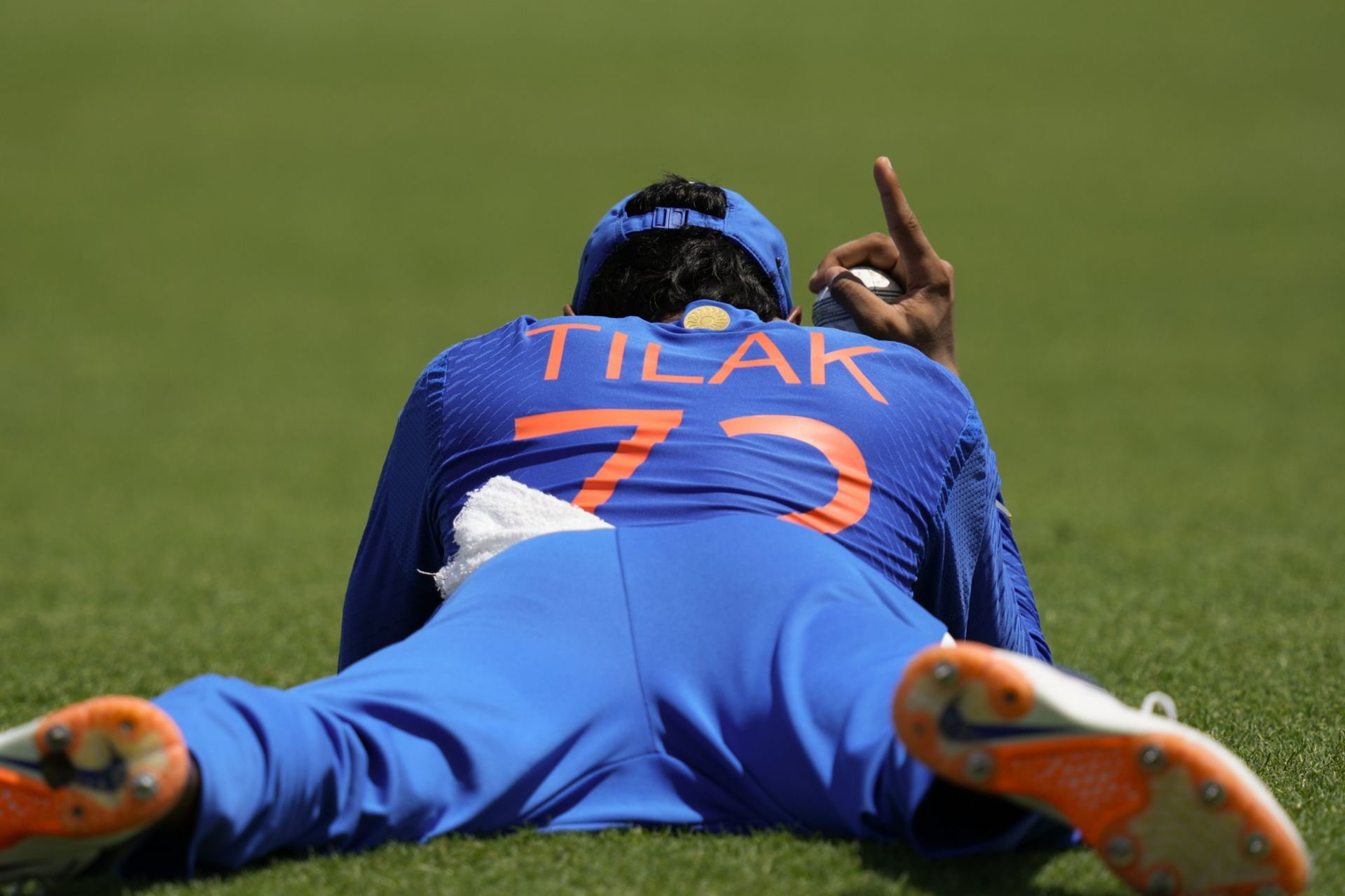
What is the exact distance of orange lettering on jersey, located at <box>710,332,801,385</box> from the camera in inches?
91.4

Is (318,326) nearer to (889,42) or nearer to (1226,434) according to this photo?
(1226,434)

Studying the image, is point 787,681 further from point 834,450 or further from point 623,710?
point 834,450

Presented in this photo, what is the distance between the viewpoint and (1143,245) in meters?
15.8

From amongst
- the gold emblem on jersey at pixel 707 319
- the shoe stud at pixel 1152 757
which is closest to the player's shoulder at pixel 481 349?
the gold emblem on jersey at pixel 707 319

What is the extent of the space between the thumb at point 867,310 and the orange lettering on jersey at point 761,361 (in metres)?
0.41

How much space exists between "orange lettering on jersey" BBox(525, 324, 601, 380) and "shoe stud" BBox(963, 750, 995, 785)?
984 mm

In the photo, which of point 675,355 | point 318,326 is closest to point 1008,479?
point 675,355

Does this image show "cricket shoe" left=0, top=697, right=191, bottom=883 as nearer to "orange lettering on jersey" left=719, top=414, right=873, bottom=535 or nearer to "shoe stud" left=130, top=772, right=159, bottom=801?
"shoe stud" left=130, top=772, right=159, bottom=801

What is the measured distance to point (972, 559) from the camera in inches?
96.7

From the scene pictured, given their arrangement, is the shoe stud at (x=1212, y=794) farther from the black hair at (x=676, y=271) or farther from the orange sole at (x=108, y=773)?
the black hair at (x=676, y=271)

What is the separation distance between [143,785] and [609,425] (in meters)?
0.91

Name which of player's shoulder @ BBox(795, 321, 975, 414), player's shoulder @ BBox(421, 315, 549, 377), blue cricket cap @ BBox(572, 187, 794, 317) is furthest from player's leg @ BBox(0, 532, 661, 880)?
blue cricket cap @ BBox(572, 187, 794, 317)

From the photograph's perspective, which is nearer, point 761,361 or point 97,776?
point 97,776

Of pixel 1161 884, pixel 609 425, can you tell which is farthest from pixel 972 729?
pixel 609 425
